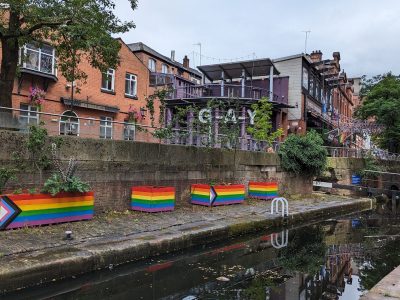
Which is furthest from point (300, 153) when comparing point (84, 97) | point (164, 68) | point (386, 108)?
point (164, 68)

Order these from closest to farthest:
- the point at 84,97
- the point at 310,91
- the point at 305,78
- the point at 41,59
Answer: the point at 41,59 → the point at 84,97 → the point at 305,78 → the point at 310,91

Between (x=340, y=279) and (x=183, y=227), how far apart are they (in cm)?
409

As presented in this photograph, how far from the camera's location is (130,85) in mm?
28156

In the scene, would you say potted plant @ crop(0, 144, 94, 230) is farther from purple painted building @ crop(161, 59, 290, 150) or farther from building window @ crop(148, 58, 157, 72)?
building window @ crop(148, 58, 157, 72)

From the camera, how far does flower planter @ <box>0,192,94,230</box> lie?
852 centimetres

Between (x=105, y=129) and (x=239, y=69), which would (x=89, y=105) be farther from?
(x=105, y=129)

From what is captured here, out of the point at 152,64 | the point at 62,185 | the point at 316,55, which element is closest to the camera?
the point at 62,185

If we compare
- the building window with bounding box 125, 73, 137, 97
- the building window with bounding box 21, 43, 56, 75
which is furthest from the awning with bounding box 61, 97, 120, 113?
the building window with bounding box 125, 73, 137, 97

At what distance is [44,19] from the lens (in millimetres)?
10102

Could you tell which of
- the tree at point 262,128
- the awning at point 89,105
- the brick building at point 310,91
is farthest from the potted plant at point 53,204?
the brick building at point 310,91

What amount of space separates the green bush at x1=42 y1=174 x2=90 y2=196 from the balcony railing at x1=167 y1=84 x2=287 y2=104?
18478 mm

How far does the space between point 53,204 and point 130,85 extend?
19711 millimetres

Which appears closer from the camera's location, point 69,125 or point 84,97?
point 69,125

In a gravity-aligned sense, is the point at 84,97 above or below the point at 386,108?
below
